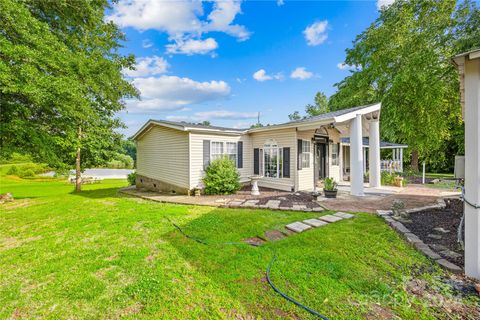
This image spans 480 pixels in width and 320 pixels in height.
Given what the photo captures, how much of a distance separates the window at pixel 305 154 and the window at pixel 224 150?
327 centimetres

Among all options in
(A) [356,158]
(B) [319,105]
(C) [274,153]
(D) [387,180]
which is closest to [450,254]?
(A) [356,158]

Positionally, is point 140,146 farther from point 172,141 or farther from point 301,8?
point 301,8

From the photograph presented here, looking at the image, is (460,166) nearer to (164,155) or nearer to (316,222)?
(316,222)

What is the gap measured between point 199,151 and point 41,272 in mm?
6554

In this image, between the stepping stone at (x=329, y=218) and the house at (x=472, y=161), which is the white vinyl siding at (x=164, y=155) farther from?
the house at (x=472, y=161)

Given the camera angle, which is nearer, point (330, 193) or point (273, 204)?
point (273, 204)

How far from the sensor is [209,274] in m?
2.93

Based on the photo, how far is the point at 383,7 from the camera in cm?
1536

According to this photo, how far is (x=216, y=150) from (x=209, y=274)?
7.22 meters

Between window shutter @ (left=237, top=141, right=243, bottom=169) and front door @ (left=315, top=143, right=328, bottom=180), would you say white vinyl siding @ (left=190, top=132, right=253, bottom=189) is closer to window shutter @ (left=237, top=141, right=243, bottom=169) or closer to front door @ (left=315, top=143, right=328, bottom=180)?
window shutter @ (left=237, top=141, right=243, bottom=169)

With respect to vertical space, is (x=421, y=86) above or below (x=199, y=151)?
above

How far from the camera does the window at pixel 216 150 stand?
31.7 ft

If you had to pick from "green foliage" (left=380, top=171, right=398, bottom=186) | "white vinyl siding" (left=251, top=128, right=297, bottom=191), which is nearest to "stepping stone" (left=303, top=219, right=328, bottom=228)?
"white vinyl siding" (left=251, top=128, right=297, bottom=191)

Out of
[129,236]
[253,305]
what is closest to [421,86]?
[253,305]
